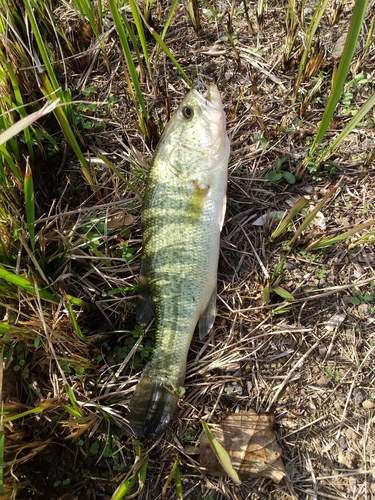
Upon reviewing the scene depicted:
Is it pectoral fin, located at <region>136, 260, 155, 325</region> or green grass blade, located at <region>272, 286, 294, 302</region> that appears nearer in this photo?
green grass blade, located at <region>272, 286, 294, 302</region>

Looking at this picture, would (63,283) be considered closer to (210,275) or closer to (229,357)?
(210,275)

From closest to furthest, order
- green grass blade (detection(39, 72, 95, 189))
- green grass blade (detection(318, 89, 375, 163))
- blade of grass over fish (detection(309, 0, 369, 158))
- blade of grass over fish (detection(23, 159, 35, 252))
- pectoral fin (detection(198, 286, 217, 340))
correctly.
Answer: blade of grass over fish (detection(309, 0, 369, 158)), green grass blade (detection(318, 89, 375, 163)), blade of grass over fish (detection(23, 159, 35, 252)), green grass blade (detection(39, 72, 95, 189)), pectoral fin (detection(198, 286, 217, 340))

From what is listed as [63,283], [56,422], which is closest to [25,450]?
[56,422]

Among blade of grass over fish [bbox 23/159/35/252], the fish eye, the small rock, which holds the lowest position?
the small rock

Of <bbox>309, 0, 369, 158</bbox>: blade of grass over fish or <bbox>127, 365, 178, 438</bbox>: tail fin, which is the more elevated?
<bbox>309, 0, 369, 158</bbox>: blade of grass over fish

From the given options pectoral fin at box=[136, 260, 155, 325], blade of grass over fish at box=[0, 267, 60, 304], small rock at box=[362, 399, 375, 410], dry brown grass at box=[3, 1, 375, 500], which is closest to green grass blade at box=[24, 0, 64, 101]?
dry brown grass at box=[3, 1, 375, 500]

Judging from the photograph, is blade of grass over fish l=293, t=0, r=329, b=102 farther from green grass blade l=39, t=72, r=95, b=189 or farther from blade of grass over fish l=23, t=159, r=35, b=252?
blade of grass over fish l=23, t=159, r=35, b=252
